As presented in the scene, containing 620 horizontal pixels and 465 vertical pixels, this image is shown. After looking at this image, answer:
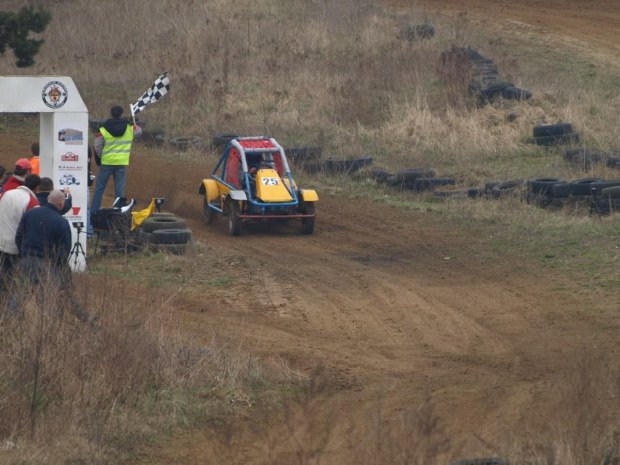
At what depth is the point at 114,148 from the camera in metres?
13.7

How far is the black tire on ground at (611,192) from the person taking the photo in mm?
13711

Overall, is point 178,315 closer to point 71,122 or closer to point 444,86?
point 71,122

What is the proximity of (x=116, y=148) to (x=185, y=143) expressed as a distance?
676 cm

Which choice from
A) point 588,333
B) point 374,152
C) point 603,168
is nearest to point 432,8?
point 374,152

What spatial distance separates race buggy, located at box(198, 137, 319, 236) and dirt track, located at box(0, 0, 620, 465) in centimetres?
36

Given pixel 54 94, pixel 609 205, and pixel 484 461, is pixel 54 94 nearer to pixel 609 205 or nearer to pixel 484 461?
pixel 484 461

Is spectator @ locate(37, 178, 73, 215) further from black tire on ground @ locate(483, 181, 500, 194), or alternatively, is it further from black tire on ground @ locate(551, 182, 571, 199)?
black tire on ground @ locate(551, 182, 571, 199)

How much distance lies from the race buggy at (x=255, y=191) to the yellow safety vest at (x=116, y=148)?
1.68 m

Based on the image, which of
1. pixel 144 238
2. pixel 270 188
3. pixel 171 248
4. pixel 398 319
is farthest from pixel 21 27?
pixel 398 319

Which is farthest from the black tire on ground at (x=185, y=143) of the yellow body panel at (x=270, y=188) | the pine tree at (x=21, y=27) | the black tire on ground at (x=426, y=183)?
the yellow body panel at (x=270, y=188)

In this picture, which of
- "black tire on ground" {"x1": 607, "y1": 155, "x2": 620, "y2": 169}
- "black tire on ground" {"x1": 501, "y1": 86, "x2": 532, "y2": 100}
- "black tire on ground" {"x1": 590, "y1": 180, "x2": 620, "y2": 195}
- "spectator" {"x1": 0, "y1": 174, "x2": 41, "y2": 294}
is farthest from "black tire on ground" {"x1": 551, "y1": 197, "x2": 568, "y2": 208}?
"spectator" {"x1": 0, "y1": 174, "x2": 41, "y2": 294}

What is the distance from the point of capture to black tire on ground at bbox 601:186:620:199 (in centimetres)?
1371

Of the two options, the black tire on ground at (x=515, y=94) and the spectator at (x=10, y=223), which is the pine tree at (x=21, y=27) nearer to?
the black tire on ground at (x=515, y=94)

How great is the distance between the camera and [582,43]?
25812mm
